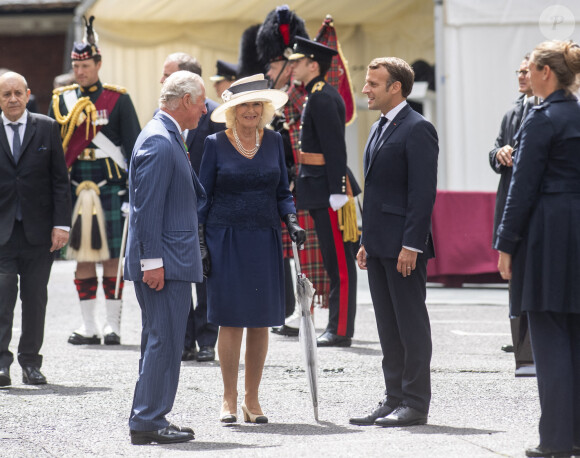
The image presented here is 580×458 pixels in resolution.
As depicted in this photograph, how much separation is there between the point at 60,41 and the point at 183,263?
15123 mm

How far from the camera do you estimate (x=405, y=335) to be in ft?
20.0

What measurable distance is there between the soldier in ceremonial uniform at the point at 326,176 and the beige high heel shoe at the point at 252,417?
8.61 feet

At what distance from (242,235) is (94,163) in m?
3.21

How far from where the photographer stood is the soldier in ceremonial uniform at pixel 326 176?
8.80 m

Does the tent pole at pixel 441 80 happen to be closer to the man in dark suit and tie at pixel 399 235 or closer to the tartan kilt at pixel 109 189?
the tartan kilt at pixel 109 189

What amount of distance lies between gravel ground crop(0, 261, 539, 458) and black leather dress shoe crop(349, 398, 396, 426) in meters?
0.07

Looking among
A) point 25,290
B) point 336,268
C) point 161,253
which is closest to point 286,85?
point 336,268

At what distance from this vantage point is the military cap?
29.1 ft

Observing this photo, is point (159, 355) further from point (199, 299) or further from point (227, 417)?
point (199, 299)

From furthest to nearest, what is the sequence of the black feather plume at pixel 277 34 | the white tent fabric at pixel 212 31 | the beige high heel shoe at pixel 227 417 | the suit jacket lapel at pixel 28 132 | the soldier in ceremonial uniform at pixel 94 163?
the white tent fabric at pixel 212 31, the black feather plume at pixel 277 34, the soldier in ceremonial uniform at pixel 94 163, the suit jacket lapel at pixel 28 132, the beige high heel shoe at pixel 227 417

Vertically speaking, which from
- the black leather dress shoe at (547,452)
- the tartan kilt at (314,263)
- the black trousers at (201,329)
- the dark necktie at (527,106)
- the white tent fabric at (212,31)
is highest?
the white tent fabric at (212,31)

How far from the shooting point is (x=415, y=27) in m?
16.1

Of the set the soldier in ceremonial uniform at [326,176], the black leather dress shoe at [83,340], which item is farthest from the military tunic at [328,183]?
the black leather dress shoe at [83,340]

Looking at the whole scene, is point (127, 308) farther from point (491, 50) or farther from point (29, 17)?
point (29, 17)
